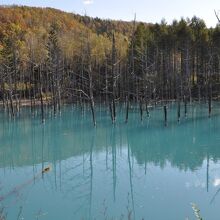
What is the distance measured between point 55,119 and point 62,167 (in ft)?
61.5

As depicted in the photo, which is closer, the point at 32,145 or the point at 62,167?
the point at 62,167

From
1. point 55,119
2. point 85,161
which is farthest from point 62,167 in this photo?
point 55,119

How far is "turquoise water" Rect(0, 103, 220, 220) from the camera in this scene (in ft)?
42.0

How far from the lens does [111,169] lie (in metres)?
18.5

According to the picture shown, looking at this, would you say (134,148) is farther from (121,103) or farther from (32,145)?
(121,103)

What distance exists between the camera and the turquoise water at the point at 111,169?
42.0ft

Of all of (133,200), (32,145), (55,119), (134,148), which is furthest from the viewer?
(55,119)

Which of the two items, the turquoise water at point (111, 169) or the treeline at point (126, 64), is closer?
the turquoise water at point (111, 169)

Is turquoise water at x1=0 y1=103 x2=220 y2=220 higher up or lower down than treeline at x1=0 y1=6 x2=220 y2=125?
lower down

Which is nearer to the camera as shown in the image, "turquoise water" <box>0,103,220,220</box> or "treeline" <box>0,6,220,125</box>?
"turquoise water" <box>0,103,220,220</box>

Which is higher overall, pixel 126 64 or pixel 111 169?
pixel 126 64

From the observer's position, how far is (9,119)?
129 feet

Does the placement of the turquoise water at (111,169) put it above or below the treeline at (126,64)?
below

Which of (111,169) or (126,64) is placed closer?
(111,169)
